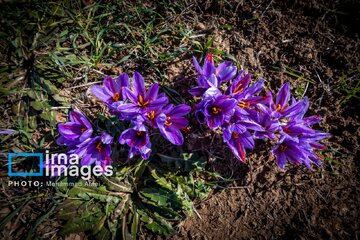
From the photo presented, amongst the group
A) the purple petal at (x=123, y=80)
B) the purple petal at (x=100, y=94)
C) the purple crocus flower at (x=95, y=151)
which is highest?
the purple petal at (x=123, y=80)

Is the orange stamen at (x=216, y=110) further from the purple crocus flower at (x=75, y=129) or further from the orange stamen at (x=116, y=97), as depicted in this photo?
the purple crocus flower at (x=75, y=129)

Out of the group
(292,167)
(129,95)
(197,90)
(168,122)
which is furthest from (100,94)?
(292,167)

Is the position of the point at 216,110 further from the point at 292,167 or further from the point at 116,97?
the point at 292,167

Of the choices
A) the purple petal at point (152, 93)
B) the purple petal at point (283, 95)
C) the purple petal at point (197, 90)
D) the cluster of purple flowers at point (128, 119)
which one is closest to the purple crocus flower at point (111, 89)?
the cluster of purple flowers at point (128, 119)

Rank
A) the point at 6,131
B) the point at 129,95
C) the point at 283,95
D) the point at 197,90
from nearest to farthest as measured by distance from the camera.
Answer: the point at 129,95, the point at 197,90, the point at 283,95, the point at 6,131

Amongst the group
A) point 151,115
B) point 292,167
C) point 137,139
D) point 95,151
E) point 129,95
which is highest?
point 129,95

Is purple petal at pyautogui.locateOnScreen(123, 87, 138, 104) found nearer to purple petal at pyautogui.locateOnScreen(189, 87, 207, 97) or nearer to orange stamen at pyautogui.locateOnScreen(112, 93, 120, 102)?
orange stamen at pyautogui.locateOnScreen(112, 93, 120, 102)

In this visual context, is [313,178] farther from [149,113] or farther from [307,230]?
[149,113]
